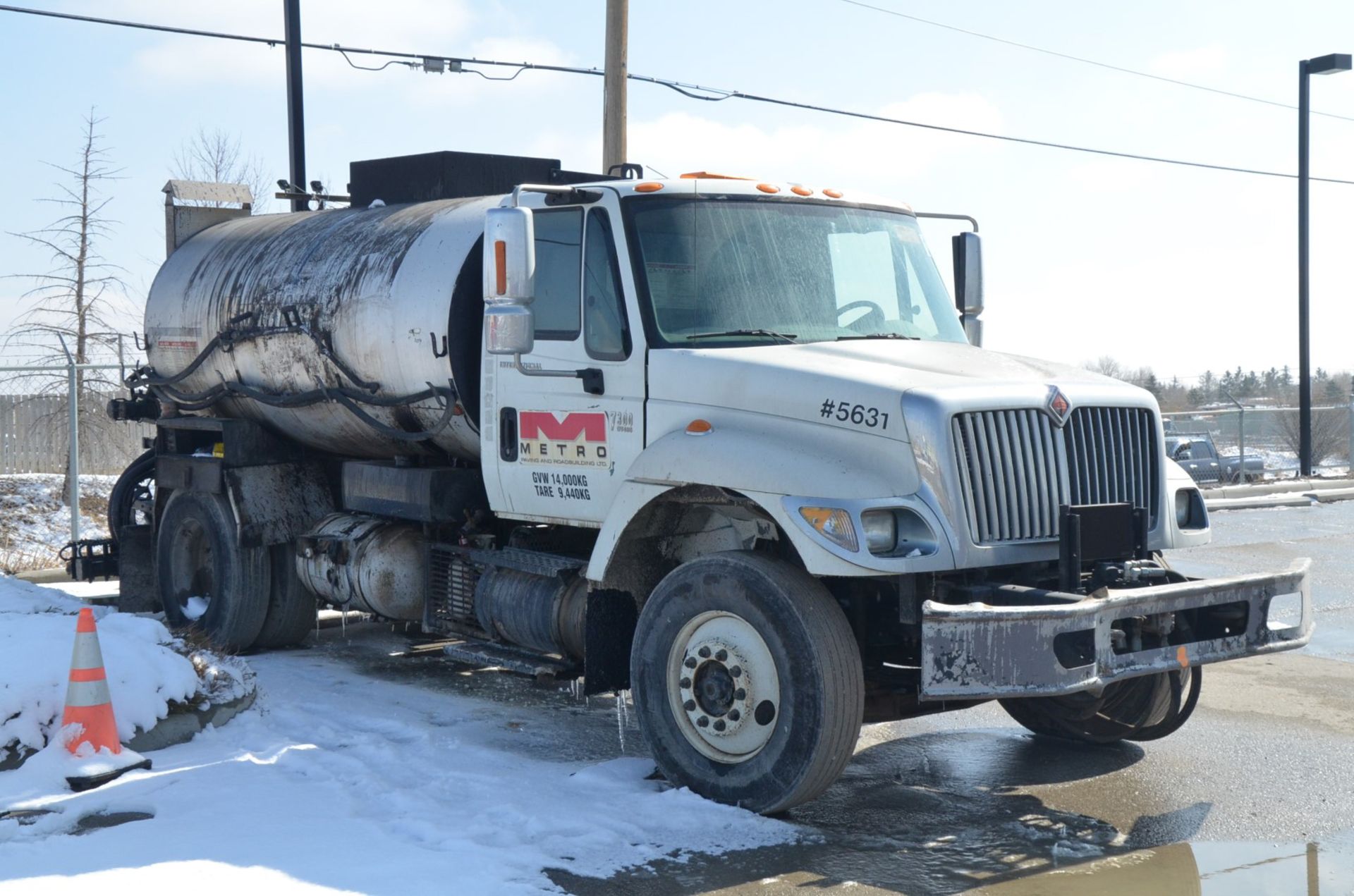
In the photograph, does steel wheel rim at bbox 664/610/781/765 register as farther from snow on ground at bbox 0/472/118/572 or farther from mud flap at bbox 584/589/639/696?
snow on ground at bbox 0/472/118/572

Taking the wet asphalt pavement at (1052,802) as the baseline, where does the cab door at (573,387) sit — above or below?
above

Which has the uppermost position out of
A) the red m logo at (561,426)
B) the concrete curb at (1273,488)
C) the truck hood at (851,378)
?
the truck hood at (851,378)

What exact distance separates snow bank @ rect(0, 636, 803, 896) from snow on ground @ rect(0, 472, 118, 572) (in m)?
Result: 11.0

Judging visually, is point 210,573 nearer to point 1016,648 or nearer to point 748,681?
point 748,681

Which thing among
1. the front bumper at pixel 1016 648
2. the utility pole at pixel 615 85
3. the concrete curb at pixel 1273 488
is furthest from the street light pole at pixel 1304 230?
the front bumper at pixel 1016 648

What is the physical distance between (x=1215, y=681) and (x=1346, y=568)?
5572 millimetres

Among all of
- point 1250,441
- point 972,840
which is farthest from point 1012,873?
point 1250,441

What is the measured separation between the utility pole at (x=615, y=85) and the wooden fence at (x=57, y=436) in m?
8.23

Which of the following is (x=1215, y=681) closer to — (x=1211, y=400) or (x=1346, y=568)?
(x=1346, y=568)

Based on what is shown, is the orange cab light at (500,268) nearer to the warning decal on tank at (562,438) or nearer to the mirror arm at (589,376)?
the mirror arm at (589,376)

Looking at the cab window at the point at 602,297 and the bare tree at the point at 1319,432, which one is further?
the bare tree at the point at 1319,432

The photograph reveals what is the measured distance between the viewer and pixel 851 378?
6145 mm

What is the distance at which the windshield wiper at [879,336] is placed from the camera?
7.05 meters

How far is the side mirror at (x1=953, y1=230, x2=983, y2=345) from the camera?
328 inches
